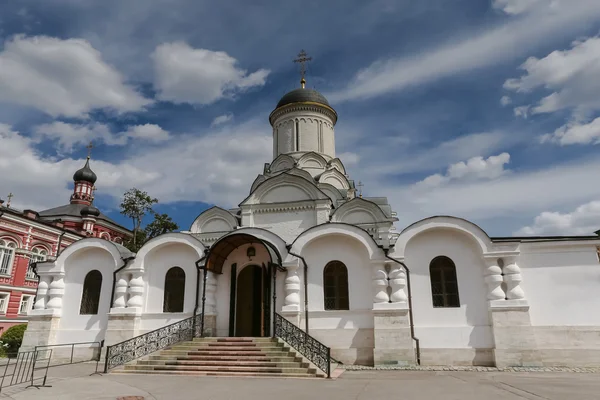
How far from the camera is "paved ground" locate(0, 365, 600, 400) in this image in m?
7.27

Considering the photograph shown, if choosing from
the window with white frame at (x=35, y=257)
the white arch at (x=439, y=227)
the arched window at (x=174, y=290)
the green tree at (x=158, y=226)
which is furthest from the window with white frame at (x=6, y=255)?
the white arch at (x=439, y=227)

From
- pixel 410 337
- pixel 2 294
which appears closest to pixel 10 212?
pixel 2 294

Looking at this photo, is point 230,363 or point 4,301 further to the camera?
point 4,301

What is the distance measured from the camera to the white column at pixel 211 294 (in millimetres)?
13223

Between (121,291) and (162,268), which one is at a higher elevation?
(162,268)

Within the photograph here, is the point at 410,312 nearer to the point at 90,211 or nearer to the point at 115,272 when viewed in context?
the point at 115,272

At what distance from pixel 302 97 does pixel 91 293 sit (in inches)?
597

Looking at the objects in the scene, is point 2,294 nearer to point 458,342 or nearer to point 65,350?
point 65,350

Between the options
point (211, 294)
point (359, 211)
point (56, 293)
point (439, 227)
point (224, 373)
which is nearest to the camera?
point (224, 373)

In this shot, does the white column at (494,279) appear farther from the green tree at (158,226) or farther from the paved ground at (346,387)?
the green tree at (158,226)

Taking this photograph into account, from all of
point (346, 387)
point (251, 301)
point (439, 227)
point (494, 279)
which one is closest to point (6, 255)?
point (251, 301)

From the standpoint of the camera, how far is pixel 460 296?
12.1 meters

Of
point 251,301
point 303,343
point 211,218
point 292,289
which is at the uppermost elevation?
point 211,218

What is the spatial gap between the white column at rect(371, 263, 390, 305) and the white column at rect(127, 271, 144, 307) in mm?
7959
